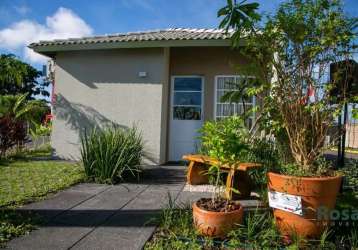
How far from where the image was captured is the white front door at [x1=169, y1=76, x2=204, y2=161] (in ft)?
34.0

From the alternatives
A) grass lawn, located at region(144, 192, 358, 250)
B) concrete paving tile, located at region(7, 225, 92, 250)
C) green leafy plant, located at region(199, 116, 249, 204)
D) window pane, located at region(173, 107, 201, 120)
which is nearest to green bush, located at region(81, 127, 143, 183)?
window pane, located at region(173, 107, 201, 120)

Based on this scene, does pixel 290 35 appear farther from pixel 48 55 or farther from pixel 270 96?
pixel 48 55

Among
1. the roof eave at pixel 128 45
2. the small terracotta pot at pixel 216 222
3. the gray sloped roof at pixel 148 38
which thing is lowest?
the small terracotta pot at pixel 216 222

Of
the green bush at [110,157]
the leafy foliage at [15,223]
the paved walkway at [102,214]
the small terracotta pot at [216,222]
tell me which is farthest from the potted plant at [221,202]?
the green bush at [110,157]

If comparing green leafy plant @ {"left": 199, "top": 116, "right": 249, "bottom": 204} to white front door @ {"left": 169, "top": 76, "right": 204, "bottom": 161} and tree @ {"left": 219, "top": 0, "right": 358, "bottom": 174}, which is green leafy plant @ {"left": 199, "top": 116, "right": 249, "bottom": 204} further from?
white front door @ {"left": 169, "top": 76, "right": 204, "bottom": 161}

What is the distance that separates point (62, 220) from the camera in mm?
4863

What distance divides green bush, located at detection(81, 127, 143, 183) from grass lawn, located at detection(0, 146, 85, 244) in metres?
0.43

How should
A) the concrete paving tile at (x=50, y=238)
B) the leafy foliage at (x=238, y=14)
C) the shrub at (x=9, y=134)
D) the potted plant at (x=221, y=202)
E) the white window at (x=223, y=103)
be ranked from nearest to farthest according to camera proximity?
the concrete paving tile at (x=50, y=238) → the potted plant at (x=221, y=202) → the leafy foliage at (x=238, y=14) → the white window at (x=223, y=103) → the shrub at (x=9, y=134)

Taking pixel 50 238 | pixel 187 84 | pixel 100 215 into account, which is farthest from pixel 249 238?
pixel 187 84

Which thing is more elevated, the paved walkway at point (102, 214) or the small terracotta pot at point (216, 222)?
the small terracotta pot at point (216, 222)

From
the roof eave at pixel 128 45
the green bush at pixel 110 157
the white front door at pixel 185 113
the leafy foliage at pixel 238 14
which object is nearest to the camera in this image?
the leafy foliage at pixel 238 14

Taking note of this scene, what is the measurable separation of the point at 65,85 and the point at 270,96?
7382 mm

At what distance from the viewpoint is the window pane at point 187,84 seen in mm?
10445

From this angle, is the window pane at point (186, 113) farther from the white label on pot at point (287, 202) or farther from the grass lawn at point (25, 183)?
the white label on pot at point (287, 202)
